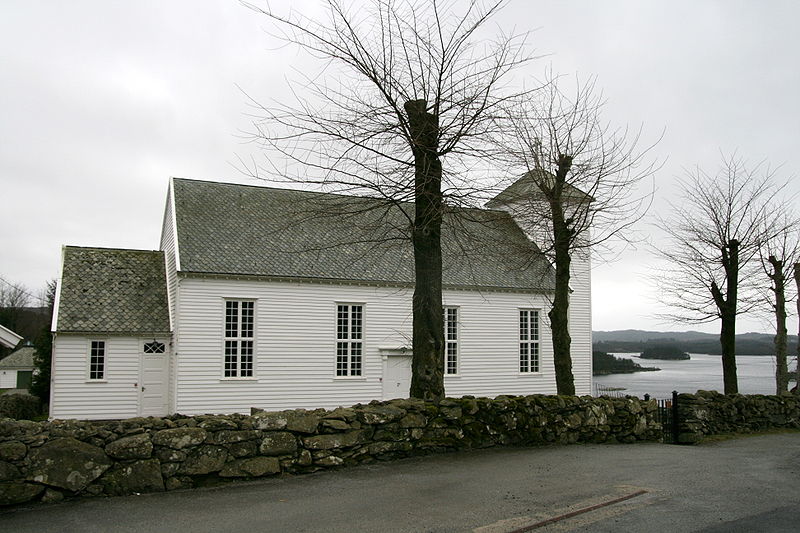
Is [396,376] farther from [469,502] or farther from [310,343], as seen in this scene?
[469,502]

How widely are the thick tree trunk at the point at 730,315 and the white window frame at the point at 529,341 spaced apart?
801cm

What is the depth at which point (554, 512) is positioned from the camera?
8094 millimetres

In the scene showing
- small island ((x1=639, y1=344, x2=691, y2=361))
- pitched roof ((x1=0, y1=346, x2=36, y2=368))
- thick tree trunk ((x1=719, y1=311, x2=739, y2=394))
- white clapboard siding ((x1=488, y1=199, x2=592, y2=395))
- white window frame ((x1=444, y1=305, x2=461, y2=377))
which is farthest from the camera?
small island ((x1=639, y1=344, x2=691, y2=361))

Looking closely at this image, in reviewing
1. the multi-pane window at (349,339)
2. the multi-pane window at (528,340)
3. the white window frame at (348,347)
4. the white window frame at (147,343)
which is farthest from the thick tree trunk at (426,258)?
the multi-pane window at (528,340)

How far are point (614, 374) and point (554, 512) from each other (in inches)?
3116

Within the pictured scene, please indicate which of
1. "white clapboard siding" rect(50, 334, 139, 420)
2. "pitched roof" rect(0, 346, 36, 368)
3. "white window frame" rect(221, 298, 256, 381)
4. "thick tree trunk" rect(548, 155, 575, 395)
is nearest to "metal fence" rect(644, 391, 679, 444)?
"thick tree trunk" rect(548, 155, 575, 395)

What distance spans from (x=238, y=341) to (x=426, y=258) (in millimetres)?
12059

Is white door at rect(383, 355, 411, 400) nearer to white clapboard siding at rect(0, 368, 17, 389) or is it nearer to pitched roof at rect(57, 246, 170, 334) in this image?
pitched roof at rect(57, 246, 170, 334)

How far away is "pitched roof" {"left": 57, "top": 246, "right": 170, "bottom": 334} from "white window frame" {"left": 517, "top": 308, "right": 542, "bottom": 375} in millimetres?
14207

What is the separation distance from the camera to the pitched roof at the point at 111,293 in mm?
22891

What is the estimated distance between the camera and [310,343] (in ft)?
80.2

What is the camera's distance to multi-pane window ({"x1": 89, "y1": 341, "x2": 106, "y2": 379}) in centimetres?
2273

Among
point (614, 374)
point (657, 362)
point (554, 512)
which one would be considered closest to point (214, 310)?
point (554, 512)

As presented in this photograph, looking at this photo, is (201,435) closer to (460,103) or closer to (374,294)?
(460,103)
